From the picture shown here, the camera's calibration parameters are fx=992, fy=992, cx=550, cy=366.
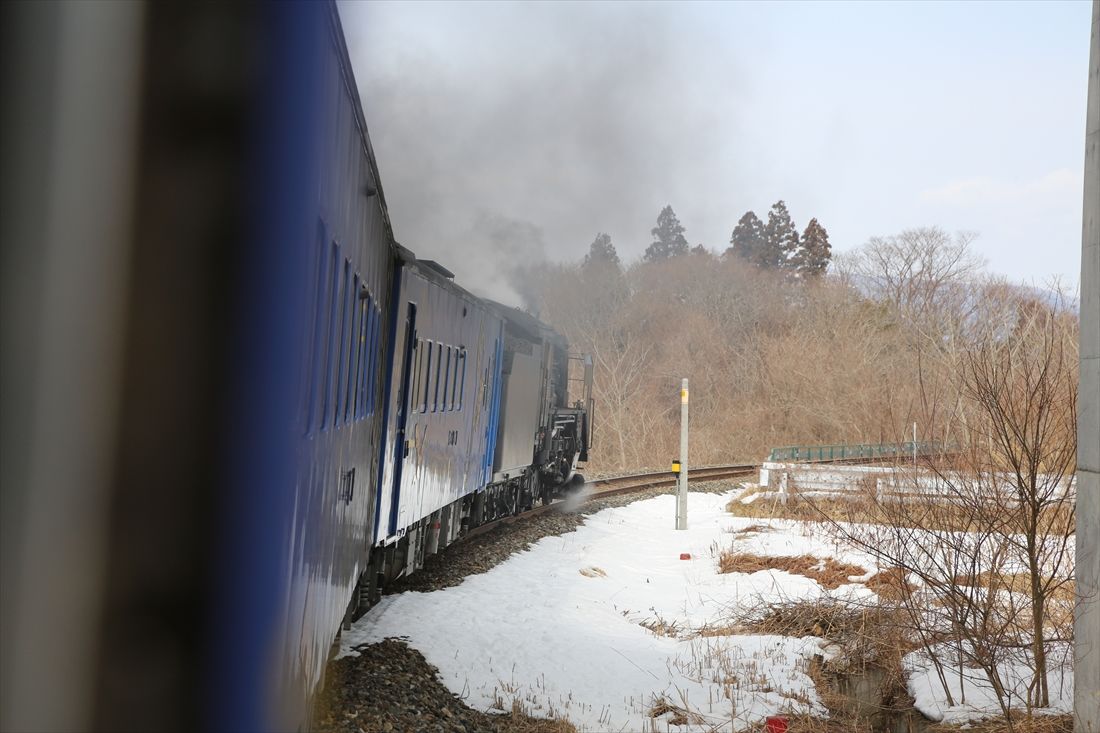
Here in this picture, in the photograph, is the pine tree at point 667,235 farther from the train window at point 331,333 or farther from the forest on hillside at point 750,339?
the train window at point 331,333

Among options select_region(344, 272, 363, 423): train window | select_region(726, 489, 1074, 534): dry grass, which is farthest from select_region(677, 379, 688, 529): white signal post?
select_region(344, 272, 363, 423): train window

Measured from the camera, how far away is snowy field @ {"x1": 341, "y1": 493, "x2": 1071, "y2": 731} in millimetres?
7531

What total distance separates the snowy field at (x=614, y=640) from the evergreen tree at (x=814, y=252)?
195 ft

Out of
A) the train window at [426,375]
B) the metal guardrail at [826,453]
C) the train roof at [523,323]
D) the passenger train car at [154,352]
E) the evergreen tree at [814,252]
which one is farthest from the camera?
the evergreen tree at [814,252]

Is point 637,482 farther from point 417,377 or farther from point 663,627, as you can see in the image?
point 417,377

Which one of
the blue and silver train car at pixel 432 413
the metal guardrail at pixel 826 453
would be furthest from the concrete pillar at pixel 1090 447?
the metal guardrail at pixel 826 453

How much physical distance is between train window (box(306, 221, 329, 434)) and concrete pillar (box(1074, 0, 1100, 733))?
4.71 metres

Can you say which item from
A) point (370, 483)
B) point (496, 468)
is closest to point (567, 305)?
point (496, 468)

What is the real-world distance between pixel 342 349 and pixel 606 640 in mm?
6398

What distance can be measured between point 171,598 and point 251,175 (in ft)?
2.44

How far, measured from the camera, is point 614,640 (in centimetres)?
955

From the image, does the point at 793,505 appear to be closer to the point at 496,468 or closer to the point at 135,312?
the point at 496,468

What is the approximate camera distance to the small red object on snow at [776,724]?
690 centimetres

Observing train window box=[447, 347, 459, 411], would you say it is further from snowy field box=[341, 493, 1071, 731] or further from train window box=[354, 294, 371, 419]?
train window box=[354, 294, 371, 419]
